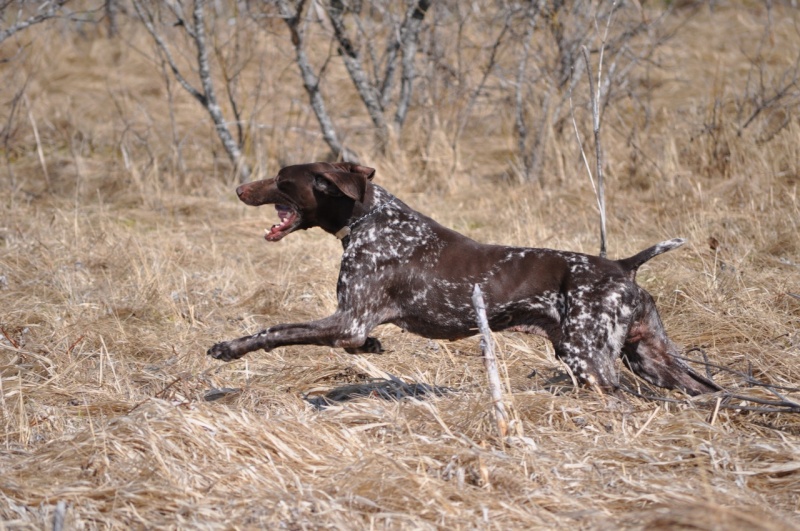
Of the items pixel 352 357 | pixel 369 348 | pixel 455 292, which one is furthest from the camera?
pixel 352 357

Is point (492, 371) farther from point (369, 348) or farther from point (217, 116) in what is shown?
point (217, 116)

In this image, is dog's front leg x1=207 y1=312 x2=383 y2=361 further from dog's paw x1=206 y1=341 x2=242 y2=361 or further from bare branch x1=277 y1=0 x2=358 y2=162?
bare branch x1=277 y1=0 x2=358 y2=162

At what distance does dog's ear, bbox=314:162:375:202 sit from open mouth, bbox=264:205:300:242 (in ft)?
0.71

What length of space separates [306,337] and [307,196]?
2.78ft

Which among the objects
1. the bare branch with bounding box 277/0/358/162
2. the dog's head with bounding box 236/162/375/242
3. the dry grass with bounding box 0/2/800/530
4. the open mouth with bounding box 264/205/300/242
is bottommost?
the dry grass with bounding box 0/2/800/530

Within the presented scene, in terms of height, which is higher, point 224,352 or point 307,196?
point 307,196

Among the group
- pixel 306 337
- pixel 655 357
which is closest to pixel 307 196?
pixel 306 337

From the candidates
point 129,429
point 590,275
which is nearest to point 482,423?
point 590,275

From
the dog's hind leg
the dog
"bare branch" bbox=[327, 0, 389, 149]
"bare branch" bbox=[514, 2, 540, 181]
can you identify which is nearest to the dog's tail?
the dog

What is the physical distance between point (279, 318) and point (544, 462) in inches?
121

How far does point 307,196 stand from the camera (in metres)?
4.87

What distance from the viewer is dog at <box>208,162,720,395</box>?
14.2ft

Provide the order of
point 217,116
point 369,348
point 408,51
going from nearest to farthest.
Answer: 1. point 369,348
2. point 217,116
3. point 408,51

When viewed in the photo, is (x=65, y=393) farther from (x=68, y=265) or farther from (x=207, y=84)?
(x=207, y=84)
